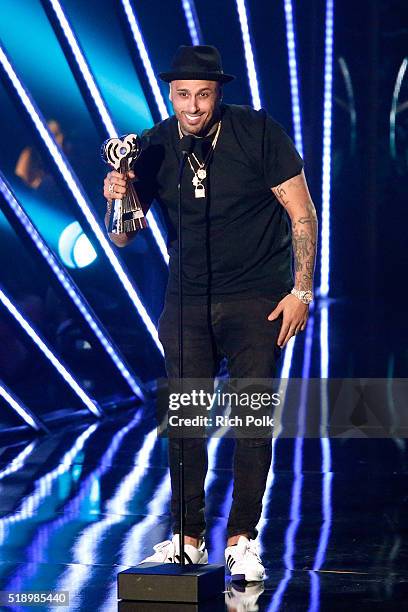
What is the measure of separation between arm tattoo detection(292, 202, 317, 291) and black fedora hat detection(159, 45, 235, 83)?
0.53m

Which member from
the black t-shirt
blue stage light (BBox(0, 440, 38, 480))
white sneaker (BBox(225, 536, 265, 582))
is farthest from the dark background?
white sneaker (BBox(225, 536, 265, 582))

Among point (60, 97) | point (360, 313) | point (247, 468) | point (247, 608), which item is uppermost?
point (360, 313)

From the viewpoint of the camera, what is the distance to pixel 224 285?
3.87 m

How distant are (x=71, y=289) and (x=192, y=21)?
3425 millimetres

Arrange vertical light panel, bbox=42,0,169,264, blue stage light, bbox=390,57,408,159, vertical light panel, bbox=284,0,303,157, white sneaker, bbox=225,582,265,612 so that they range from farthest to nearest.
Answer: blue stage light, bbox=390,57,408,159 → vertical light panel, bbox=284,0,303,157 → vertical light panel, bbox=42,0,169,264 → white sneaker, bbox=225,582,265,612

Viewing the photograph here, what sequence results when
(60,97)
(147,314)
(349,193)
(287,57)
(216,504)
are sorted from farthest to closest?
(349,193) < (287,57) < (147,314) < (60,97) < (216,504)

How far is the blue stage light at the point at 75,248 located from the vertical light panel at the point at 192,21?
2806 millimetres

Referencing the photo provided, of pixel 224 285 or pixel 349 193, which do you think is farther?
pixel 349 193

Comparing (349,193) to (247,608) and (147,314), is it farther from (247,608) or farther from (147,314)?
(247,608)

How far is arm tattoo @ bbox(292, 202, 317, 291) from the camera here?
383 centimetres

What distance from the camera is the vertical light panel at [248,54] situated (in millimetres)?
11656

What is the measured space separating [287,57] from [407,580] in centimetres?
1103

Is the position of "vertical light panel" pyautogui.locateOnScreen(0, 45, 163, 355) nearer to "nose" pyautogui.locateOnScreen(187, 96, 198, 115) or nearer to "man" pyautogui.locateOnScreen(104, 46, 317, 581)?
"man" pyautogui.locateOnScreen(104, 46, 317, 581)

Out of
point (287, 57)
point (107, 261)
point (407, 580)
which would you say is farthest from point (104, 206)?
point (287, 57)
